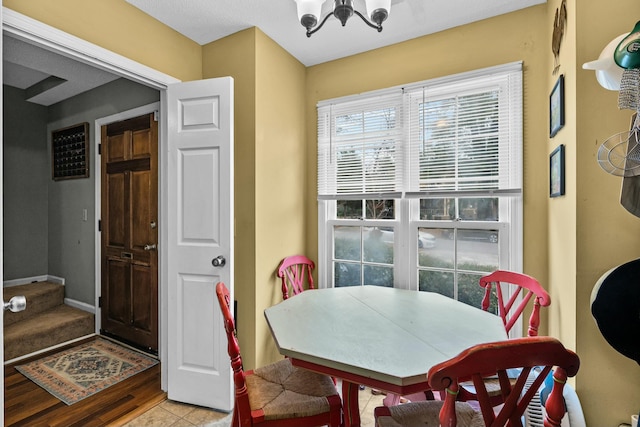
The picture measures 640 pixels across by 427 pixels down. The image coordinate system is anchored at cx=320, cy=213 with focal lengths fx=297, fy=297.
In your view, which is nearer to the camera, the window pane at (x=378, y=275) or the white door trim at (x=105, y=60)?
the white door trim at (x=105, y=60)

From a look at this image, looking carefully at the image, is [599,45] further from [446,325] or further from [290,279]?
[290,279]

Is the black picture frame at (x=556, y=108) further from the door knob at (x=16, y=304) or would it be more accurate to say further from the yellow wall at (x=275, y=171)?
the door knob at (x=16, y=304)

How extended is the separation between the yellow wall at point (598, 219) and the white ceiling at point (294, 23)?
808mm

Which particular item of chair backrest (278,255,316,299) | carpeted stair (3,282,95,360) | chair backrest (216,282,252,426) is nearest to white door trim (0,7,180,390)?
chair backrest (278,255,316,299)

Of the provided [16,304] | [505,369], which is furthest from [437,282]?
[16,304]

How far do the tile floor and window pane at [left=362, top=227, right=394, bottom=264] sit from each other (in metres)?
1.04

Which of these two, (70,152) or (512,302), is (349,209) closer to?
(512,302)

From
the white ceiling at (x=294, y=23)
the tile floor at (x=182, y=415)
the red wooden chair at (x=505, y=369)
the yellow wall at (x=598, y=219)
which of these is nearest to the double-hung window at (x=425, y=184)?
the white ceiling at (x=294, y=23)

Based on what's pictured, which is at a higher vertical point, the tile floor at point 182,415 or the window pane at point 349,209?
the window pane at point 349,209

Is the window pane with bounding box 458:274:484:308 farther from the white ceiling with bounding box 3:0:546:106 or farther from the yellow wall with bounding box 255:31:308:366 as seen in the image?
the white ceiling with bounding box 3:0:546:106

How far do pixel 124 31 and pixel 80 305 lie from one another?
9.80 ft

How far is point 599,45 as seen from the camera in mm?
1333

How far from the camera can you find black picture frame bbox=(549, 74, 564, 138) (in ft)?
5.08

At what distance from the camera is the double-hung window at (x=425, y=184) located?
2.06 m
